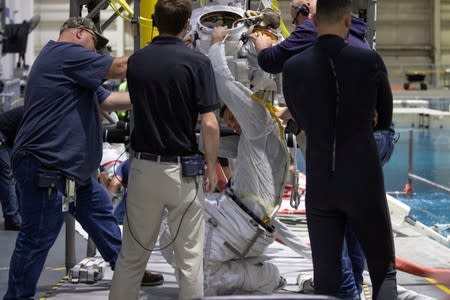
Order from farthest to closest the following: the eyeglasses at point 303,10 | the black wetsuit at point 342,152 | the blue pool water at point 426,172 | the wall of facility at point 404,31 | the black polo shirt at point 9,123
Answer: the wall of facility at point 404,31, the blue pool water at point 426,172, the black polo shirt at point 9,123, the eyeglasses at point 303,10, the black wetsuit at point 342,152

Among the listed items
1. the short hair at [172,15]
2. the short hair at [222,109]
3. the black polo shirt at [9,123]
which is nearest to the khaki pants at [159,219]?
the short hair at [172,15]

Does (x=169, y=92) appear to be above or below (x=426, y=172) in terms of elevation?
above

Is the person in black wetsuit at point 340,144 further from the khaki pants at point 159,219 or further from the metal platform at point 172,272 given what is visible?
the khaki pants at point 159,219

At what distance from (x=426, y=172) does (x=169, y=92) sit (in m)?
13.6

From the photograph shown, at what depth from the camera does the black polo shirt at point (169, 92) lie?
4230mm

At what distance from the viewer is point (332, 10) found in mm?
3854

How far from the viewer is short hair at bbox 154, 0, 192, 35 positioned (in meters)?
4.24

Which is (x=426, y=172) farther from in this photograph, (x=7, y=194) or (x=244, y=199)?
(x=244, y=199)

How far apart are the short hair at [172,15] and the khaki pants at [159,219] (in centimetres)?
68

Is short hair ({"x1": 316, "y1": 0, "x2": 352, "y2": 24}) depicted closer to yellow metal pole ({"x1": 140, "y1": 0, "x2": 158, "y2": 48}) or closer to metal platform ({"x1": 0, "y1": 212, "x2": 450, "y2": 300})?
metal platform ({"x1": 0, "y1": 212, "x2": 450, "y2": 300})

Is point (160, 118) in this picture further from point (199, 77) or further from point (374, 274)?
point (374, 274)

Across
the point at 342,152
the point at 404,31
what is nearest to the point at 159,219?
the point at 342,152

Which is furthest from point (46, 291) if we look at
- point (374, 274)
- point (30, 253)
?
point (374, 274)

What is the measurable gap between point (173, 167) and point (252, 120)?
1.02m
